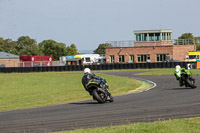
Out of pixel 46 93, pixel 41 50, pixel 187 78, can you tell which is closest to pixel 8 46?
pixel 41 50

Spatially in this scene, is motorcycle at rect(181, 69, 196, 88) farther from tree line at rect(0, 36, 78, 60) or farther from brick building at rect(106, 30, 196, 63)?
tree line at rect(0, 36, 78, 60)

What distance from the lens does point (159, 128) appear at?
8.28m

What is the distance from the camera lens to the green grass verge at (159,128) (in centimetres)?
802

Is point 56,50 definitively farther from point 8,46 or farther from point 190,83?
point 190,83

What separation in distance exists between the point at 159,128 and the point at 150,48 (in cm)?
6386

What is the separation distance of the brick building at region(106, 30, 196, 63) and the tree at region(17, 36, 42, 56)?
200 ft

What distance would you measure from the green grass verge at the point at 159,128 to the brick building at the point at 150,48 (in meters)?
61.2

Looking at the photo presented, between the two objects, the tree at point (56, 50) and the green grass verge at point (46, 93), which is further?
the tree at point (56, 50)

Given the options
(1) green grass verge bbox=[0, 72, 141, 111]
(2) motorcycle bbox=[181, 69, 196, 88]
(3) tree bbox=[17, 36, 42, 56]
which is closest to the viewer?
(1) green grass verge bbox=[0, 72, 141, 111]

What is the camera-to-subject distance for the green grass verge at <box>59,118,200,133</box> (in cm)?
802

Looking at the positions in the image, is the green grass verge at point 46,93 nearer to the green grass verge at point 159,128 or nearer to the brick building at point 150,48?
the green grass verge at point 159,128

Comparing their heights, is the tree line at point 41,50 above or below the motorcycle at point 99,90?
above

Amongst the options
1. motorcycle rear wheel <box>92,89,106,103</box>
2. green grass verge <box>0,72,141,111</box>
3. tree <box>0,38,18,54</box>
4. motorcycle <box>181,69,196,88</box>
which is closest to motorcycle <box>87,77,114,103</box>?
motorcycle rear wheel <box>92,89,106,103</box>

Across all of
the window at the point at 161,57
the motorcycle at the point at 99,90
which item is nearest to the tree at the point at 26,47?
the window at the point at 161,57
